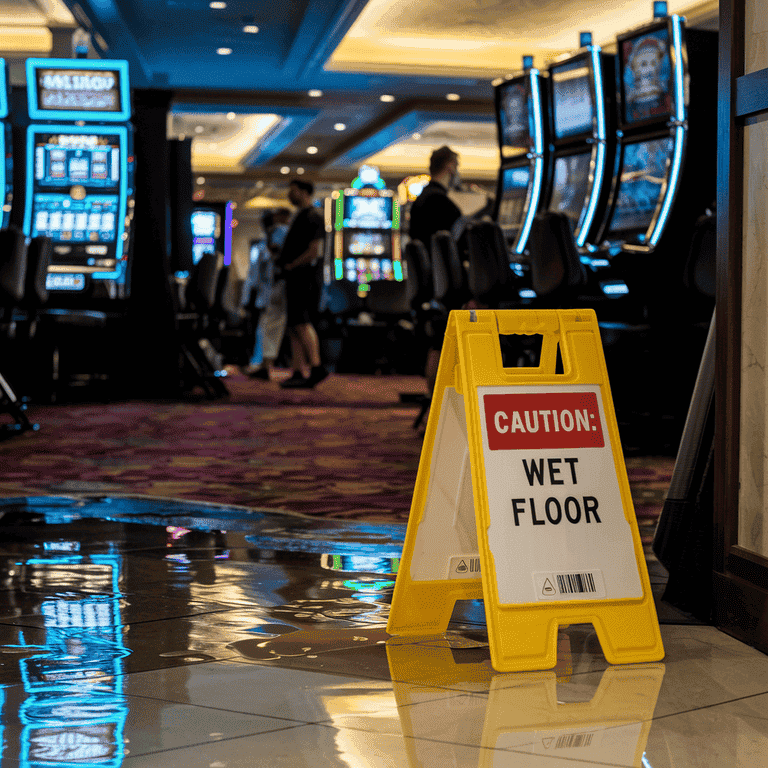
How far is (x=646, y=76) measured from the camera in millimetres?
6645

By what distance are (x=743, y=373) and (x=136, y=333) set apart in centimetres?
674

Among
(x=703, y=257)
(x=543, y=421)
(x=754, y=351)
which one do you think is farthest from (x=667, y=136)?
(x=543, y=421)

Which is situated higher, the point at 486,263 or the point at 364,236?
the point at 364,236

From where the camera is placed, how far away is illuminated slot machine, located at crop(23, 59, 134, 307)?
309 inches

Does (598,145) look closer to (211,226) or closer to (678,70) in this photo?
(678,70)

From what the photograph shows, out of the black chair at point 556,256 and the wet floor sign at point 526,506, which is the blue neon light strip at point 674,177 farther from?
the wet floor sign at point 526,506

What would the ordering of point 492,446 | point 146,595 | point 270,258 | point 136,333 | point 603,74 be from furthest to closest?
1. point 270,258
2. point 136,333
3. point 603,74
4. point 146,595
5. point 492,446

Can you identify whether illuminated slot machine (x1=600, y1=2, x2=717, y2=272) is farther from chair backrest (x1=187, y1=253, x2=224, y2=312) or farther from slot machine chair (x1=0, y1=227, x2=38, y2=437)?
slot machine chair (x1=0, y1=227, x2=38, y2=437)

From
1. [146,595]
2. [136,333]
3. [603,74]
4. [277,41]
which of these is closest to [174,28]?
[277,41]

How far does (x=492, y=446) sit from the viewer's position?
1.98 m

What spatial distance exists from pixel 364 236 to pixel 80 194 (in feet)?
18.8

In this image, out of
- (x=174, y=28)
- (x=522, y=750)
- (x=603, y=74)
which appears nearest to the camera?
(x=522, y=750)

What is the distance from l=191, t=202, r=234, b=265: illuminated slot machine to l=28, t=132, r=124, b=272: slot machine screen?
23.0 feet

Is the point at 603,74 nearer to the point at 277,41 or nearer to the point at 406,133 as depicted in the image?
the point at 277,41
